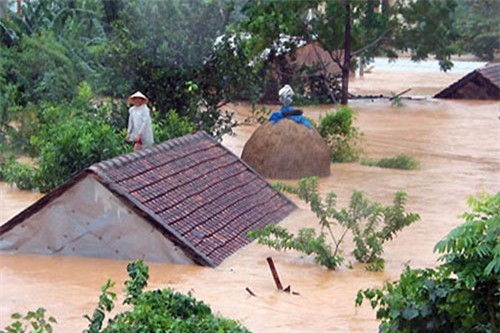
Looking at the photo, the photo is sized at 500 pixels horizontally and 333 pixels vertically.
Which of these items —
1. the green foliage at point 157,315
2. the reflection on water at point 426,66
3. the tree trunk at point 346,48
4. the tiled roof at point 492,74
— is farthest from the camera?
the reflection on water at point 426,66

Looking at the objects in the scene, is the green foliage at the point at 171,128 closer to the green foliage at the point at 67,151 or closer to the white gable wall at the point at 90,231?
the green foliage at the point at 67,151

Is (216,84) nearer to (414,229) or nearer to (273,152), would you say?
(273,152)

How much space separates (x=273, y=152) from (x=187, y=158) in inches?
138

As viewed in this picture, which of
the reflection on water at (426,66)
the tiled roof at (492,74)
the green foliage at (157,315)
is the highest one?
the green foliage at (157,315)

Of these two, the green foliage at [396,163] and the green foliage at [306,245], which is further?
the green foliage at [396,163]

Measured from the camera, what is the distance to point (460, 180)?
16938 millimetres

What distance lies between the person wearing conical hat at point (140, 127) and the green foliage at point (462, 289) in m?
8.93

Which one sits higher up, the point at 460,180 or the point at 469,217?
the point at 469,217

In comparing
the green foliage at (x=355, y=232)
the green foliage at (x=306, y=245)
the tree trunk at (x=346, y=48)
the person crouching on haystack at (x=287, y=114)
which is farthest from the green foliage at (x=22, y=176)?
the tree trunk at (x=346, y=48)

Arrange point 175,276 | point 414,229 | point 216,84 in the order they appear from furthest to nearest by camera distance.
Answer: point 216,84 < point 414,229 < point 175,276

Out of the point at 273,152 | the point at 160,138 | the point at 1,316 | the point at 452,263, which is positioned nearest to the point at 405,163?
the point at 273,152

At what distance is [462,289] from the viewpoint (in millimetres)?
5750

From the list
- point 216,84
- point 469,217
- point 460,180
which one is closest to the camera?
point 469,217

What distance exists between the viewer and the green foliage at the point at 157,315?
6238 millimetres
